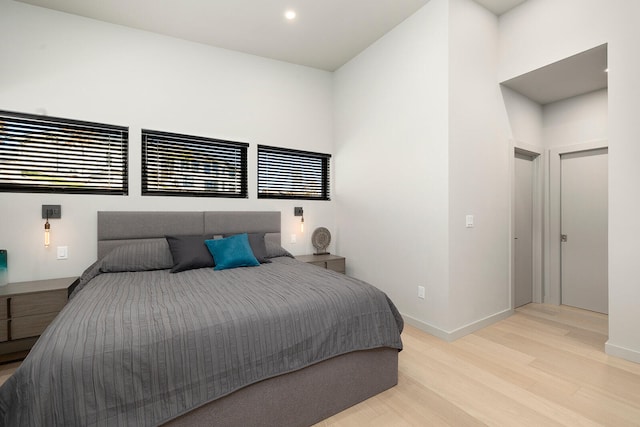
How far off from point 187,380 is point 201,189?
2602 millimetres

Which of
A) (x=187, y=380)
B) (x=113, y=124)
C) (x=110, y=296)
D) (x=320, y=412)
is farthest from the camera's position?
(x=113, y=124)

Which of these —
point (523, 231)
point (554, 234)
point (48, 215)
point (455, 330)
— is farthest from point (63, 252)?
point (554, 234)

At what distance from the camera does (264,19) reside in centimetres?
320

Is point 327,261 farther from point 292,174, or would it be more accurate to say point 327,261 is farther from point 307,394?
point 307,394

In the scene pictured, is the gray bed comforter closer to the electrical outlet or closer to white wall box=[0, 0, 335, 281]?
the electrical outlet

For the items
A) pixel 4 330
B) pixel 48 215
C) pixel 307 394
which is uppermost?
pixel 48 215

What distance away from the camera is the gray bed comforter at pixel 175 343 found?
47.2 inches

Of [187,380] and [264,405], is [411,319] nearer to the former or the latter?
[264,405]

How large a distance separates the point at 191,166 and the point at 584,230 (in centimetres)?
497

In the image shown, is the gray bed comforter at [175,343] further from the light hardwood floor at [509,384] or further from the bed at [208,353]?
the light hardwood floor at [509,384]

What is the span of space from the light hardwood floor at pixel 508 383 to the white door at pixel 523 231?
842 millimetres

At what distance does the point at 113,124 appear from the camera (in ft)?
10.3

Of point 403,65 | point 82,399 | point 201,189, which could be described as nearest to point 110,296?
point 82,399

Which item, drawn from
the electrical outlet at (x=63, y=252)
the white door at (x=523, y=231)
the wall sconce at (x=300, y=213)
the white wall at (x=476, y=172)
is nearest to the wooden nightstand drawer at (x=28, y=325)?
the electrical outlet at (x=63, y=252)
